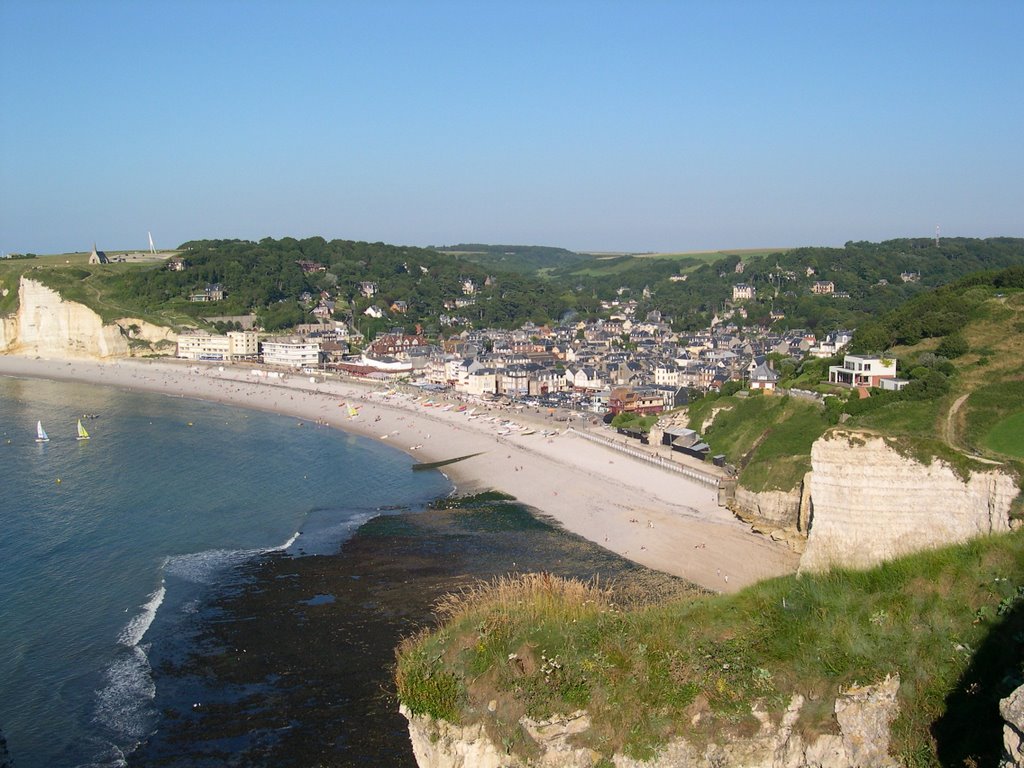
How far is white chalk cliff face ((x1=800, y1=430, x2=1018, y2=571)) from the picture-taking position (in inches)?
806

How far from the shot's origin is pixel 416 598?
25156mm

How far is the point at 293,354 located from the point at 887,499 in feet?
230

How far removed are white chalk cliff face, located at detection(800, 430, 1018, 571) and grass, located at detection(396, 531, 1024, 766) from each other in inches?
327

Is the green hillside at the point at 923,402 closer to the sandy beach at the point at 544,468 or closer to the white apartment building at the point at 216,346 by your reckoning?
the sandy beach at the point at 544,468

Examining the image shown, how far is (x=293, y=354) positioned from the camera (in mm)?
84938

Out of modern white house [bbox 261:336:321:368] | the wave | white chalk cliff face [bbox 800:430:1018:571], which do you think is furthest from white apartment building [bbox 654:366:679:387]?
the wave

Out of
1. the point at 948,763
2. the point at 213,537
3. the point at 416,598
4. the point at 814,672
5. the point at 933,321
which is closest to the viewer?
the point at 948,763

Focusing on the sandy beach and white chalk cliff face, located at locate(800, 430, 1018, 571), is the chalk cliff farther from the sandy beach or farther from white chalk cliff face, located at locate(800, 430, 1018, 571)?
the sandy beach

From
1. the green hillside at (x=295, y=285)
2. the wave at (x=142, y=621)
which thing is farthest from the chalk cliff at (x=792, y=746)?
the green hillside at (x=295, y=285)

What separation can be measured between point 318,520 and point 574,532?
9562 millimetres

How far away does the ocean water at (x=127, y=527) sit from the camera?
19531mm

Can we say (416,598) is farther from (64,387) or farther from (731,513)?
(64,387)

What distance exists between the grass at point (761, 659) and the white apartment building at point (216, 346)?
80024 millimetres

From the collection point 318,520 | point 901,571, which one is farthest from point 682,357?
point 901,571
